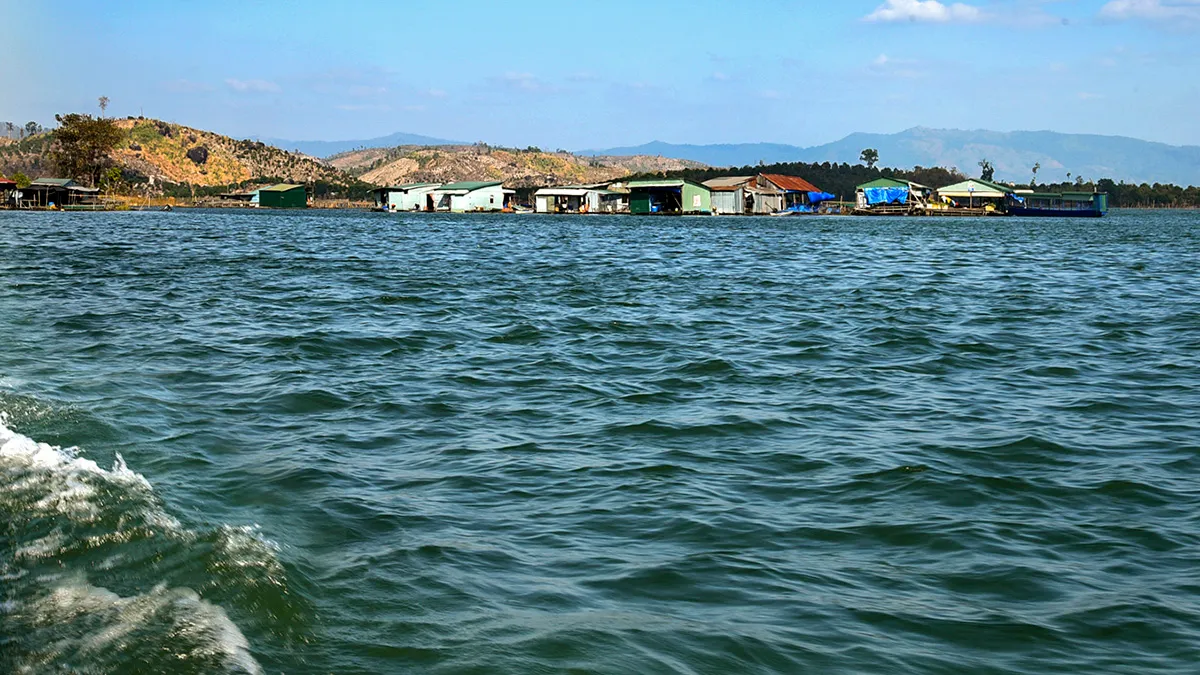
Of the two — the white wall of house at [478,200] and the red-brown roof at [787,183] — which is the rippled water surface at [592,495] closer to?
the white wall of house at [478,200]

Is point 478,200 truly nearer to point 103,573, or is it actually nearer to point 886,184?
point 886,184

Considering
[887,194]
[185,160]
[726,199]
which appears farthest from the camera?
[185,160]

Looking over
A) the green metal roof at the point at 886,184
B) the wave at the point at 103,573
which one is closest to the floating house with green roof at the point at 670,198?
the green metal roof at the point at 886,184

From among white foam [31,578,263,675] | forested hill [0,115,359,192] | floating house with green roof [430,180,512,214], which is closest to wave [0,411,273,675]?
white foam [31,578,263,675]

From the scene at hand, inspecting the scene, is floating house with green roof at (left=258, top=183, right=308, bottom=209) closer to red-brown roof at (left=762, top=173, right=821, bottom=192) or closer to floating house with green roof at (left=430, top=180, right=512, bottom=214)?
floating house with green roof at (left=430, top=180, right=512, bottom=214)

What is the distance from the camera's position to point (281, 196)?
133 meters

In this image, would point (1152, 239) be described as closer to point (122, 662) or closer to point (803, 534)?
point (803, 534)

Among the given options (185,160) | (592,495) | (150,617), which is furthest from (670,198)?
(150,617)

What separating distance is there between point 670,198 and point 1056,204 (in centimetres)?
4735

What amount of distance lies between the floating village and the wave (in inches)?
4032

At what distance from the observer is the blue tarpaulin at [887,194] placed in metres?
120

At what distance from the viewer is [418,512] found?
732cm

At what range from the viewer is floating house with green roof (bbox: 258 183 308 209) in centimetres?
13312

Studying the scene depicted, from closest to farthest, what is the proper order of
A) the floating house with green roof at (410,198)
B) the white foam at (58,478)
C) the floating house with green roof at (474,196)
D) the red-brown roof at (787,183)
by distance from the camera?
the white foam at (58,478), the floating house with green roof at (474,196), the red-brown roof at (787,183), the floating house with green roof at (410,198)
